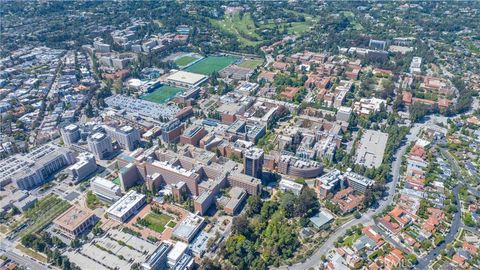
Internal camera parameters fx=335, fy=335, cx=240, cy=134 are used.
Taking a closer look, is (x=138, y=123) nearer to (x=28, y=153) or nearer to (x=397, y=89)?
(x=28, y=153)

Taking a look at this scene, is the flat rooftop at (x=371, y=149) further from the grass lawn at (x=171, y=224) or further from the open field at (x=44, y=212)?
the open field at (x=44, y=212)

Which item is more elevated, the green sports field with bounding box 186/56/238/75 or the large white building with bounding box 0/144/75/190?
the green sports field with bounding box 186/56/238/75

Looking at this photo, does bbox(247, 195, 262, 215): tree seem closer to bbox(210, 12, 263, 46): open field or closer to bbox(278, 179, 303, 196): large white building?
bbox(278, 179, 303, 196): large white building

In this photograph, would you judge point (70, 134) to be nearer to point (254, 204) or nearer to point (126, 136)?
point (126, 136)

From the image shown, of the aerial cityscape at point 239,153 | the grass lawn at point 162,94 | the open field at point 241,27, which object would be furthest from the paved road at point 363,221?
the open field at point 241,27

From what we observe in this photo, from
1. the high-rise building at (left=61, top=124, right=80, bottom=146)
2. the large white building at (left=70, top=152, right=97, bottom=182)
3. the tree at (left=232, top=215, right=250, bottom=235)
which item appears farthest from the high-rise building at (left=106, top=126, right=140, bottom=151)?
the tree at (left=232, top=215, right=250, bottom=235)

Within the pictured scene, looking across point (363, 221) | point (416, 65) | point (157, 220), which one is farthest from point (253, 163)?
point (416, 65)
